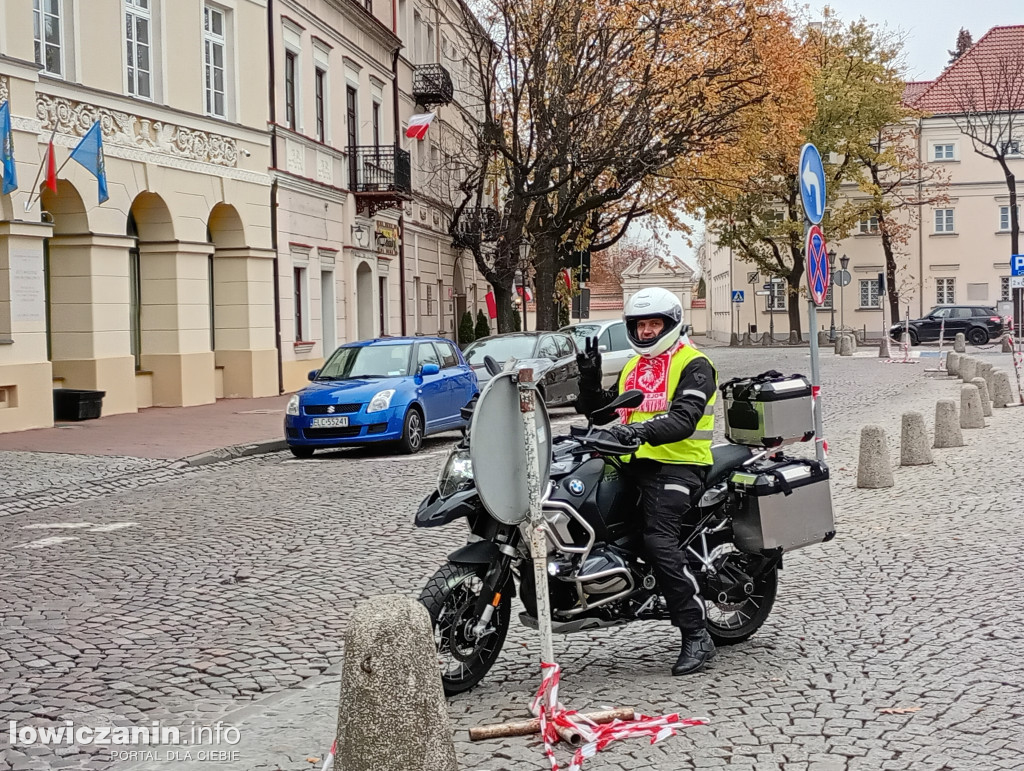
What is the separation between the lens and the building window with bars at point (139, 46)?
2097 cm

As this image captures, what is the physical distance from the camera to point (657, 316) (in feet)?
17.3

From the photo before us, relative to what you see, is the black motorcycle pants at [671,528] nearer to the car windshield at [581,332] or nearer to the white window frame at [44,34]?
the white window frame at [44,34]

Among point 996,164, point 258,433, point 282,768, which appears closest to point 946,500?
point 282,768

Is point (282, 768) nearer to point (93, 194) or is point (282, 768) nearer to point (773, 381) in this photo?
point (773, 381)

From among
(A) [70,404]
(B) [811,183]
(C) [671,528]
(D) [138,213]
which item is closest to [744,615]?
(C) [671,528]

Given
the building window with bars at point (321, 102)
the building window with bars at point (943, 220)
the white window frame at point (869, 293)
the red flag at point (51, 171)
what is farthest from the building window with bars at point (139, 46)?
the building window with bars at point (943, 220)

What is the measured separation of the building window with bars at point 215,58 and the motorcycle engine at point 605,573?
20228mm

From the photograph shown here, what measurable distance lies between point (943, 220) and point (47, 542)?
6384 centimetres

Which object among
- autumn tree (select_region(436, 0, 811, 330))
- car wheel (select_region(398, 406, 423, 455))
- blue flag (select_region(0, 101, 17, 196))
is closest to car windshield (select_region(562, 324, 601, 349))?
autumn tree (select_region(436, 0, 811, 330))

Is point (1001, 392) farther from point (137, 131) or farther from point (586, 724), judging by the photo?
point (586, 724)

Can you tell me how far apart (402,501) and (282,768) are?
269 inches

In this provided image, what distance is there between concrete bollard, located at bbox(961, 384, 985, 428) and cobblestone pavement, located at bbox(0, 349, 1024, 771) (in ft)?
Result: 17.6

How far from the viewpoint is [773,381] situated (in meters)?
5.78

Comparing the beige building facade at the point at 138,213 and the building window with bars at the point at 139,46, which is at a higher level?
the building window with bars at the point at 139,46
